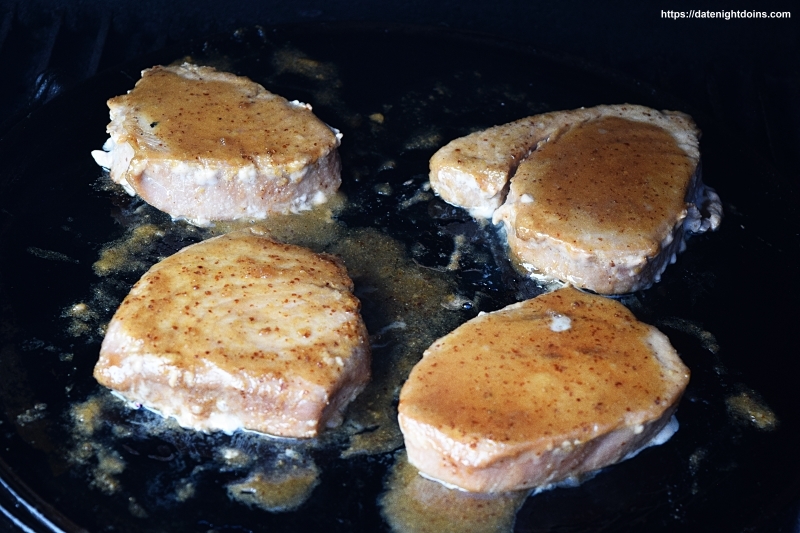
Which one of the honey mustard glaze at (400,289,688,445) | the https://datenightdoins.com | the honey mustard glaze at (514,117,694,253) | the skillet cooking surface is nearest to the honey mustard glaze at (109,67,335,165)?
the skillet cooking surface

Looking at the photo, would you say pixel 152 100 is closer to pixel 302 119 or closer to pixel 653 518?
pixel 302 119

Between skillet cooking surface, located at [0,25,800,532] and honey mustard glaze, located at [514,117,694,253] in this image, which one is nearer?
skillet cooking surface, located at [0,25,800,532]

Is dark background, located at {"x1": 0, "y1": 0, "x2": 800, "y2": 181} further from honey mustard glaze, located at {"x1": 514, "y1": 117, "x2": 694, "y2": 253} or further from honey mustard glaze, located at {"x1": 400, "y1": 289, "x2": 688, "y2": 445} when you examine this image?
honey mustard glaze, located at {"x1": 400, "y1": 289, "x2": 688, "y2": 445}

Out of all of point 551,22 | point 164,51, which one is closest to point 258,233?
point 164,51

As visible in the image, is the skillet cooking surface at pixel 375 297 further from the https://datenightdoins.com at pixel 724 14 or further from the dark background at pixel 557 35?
the https://datenightdoins.com at pixel 724 14

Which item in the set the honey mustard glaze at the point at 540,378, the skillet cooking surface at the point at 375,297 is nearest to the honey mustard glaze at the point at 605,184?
the skillet cooking surface at the point at 375,297

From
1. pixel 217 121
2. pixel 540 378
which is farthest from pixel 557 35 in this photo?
pixel 540 378
